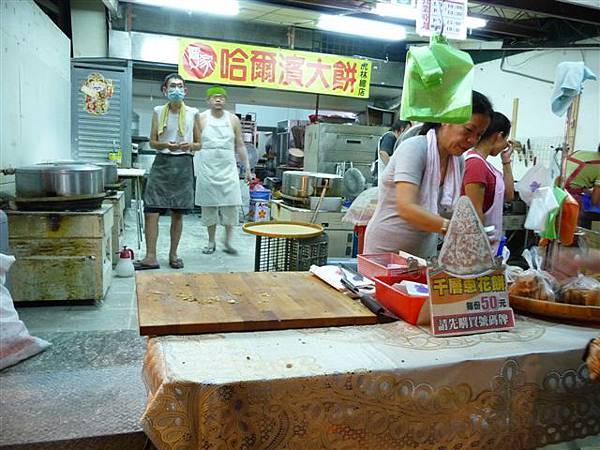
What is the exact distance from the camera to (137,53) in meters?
7.59

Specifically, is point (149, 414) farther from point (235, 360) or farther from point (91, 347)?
point (91, 347)

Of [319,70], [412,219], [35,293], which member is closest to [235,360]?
[412,219]

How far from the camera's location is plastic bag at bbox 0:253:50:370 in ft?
8.29

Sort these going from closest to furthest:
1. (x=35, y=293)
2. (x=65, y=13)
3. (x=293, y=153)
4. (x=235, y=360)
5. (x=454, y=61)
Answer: (x=235, y=360)
(x=454, y=61)
(x=35, y=293)
(x=65, y=13)
(x=293, y=153)

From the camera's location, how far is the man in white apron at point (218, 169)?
5621mm

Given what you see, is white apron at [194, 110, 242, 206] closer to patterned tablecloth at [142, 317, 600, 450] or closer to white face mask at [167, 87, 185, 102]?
white face mask at [167, 87, 185, 102]

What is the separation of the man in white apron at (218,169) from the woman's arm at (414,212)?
13.2 ft

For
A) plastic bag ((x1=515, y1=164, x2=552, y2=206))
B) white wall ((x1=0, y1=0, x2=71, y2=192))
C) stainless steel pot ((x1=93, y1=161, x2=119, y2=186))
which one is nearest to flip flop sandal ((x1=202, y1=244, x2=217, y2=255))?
stainless steel pot ((x1=93, y1=161, x2=119, y2=186))

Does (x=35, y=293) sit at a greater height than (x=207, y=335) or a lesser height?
lesser

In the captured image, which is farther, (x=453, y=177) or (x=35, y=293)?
(x=35, y=293)

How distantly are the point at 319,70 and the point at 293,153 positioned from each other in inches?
82.9

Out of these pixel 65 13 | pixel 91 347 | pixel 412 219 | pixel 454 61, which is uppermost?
pixel 65 13

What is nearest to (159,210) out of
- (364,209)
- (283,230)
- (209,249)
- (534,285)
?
(209,249)

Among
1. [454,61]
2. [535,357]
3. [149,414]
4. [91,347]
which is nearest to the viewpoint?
[149,414]
